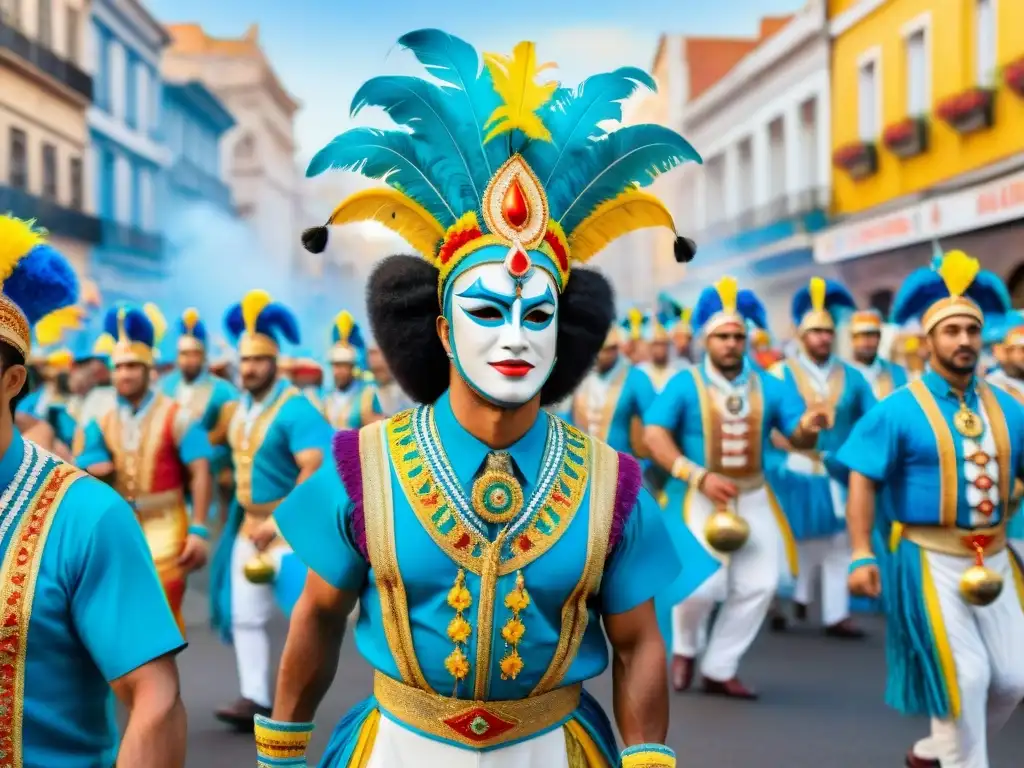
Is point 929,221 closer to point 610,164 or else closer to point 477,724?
point 610,164

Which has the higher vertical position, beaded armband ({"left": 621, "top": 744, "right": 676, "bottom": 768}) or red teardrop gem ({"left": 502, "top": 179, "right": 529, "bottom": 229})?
red teardrop gem ({"left": 502, "top": 179, "right": 529, "bottom": 229})

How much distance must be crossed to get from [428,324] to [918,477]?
283 cm

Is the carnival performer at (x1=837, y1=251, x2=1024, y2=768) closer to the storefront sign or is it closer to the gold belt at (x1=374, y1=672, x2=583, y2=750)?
the gold belt at (x1=374, y1=672, x2=583, y2=750)

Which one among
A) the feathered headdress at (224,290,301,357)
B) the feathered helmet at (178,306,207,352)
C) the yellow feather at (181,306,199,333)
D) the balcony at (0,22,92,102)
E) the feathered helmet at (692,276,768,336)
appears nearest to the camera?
the feathered headdress at (224,290,301,357)

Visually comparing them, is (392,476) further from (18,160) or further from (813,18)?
(18,160)

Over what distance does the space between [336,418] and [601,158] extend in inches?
353

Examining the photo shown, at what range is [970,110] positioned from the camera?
17.0 metres

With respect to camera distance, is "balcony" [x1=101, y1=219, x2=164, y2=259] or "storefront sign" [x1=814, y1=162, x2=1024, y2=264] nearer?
"storefront sign" [x1=814, y1=162, x2=1024, y2=264]

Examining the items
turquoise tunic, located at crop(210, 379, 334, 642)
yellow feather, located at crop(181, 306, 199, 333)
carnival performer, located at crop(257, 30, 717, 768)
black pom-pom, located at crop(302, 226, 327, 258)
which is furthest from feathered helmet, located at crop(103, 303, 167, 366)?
carnival performer, located at crop(257, 30, 717, 768)

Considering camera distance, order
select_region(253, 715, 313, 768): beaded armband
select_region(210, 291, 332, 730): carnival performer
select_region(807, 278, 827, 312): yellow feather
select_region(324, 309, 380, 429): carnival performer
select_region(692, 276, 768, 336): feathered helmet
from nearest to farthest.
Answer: select_region(253, 715, 313, 768): beaded armband
select_region(210, 291, 332, 730): carnival performer
select_region(692, 276, 768, 336): feathered helmet
select_region(807, 278, 827, 312): yellow feather
select_region(324, 309, 380, 429): carnival performer

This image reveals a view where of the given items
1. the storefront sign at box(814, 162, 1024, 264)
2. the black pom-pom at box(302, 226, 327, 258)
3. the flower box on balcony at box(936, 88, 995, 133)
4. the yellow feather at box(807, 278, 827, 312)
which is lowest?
the black pom-pom at box(302, 226, 327, 258)

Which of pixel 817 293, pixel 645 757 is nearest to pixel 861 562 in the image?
pixel 645 757

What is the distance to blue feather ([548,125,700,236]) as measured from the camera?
357cm

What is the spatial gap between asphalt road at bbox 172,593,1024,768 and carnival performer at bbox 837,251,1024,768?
0.90m
